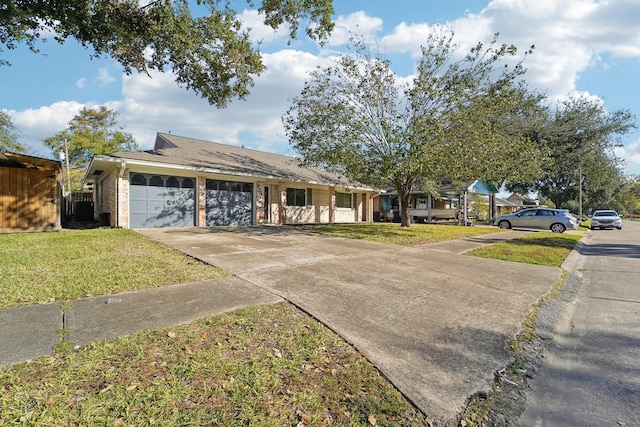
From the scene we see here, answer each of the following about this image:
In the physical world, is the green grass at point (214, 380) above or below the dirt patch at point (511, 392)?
above

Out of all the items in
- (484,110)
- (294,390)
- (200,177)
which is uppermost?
(484,110)

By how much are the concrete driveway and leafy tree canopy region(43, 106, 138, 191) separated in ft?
107

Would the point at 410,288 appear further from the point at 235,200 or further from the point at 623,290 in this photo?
the point at 235,200

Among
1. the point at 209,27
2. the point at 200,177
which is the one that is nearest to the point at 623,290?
the point at 209,27

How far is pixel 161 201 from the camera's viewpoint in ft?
45.9

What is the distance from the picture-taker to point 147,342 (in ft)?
9.73

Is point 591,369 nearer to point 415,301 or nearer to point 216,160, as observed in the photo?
point 415,301

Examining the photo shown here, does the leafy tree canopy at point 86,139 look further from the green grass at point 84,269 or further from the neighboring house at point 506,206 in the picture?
the neighboring house at point 506,206

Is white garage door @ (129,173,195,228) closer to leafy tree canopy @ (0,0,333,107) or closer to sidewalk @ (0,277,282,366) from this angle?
leafy tree canopy @ (0,0,333,107)

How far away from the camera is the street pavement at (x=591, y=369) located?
2.39 meters

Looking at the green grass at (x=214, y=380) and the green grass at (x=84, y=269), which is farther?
the green grass at (x=84, y=269)

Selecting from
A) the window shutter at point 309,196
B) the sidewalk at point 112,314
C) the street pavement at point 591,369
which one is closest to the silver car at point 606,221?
the window shutter at point 309,196

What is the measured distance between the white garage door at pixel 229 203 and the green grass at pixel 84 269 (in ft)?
22.8

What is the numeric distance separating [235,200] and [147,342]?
14.0m
